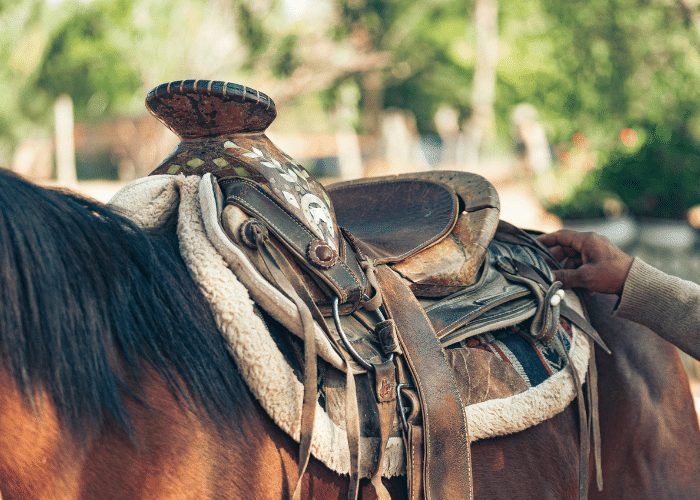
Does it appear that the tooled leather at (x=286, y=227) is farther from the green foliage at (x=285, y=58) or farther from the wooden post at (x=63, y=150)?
the wooden post at (x=63, y=150)

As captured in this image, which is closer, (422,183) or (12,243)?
(12,243)

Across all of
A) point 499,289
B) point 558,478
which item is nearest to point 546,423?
point 558,478

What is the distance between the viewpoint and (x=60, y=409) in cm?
79

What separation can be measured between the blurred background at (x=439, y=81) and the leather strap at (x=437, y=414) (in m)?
0.84

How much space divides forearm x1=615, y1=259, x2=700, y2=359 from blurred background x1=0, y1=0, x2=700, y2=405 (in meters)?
1.41

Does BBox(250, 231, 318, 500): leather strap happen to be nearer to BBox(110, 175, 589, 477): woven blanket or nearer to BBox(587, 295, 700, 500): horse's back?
BBox(110, 175, 589, 477): woven blanket

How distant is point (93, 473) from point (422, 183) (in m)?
1.16

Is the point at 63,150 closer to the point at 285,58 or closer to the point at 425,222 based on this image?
the point at 285,58

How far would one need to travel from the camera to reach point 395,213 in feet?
5.34

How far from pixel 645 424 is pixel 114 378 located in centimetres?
132

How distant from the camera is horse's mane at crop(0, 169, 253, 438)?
2.57ft

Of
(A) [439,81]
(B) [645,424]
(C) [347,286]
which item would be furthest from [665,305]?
(A) [439,81]

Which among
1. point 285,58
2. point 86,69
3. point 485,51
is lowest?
point 285,58

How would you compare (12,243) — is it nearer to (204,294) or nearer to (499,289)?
(204,294)
